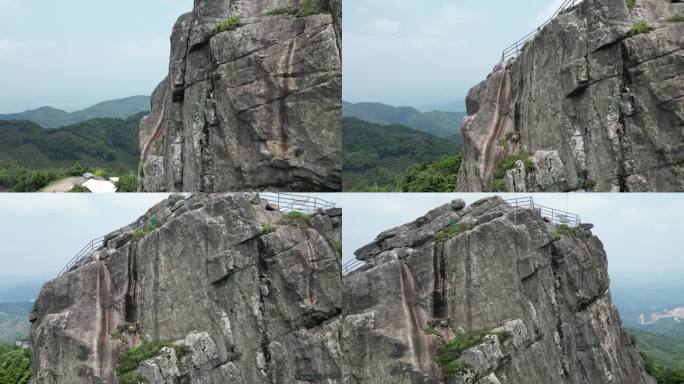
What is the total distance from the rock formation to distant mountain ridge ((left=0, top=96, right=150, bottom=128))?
2.69m

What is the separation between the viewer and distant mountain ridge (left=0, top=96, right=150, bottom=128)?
1055 centimetres

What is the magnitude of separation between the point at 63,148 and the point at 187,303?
5.12 metres

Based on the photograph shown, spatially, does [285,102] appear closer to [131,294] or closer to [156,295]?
[156,295]

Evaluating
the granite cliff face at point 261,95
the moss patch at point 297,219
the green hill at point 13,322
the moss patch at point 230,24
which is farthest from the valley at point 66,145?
the moss patch at point 297,219

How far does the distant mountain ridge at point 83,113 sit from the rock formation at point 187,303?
269cm

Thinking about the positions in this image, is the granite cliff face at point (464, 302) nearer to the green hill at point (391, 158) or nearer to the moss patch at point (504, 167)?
the moss patch at point (504, 167)

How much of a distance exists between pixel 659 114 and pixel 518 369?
4.06 metres

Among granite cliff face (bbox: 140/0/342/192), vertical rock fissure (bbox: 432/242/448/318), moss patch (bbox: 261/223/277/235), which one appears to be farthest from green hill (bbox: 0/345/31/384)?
vertical rock fissure (bbox: 432/242/448/318)

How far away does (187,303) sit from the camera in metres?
8.31

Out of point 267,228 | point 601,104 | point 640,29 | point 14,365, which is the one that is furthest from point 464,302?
point 14,365

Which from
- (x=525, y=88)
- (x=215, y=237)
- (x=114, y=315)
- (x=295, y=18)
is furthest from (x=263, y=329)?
(x=525, y=88)

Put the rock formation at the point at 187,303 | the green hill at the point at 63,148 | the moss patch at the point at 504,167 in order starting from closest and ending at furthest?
the moss patch at the point at 504,167 < the rock formation at the point at 187,303 < the green hill at the point at 63,148

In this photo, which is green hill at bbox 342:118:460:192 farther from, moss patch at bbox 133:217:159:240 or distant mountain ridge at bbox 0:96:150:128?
distant mountain ridge at bbox 0:96:150:128

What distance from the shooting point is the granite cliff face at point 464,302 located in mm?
8656
